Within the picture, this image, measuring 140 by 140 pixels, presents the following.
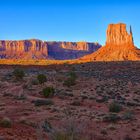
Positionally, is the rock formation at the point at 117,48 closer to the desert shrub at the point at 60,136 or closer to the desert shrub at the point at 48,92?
the desert shrub at the point at 48,92

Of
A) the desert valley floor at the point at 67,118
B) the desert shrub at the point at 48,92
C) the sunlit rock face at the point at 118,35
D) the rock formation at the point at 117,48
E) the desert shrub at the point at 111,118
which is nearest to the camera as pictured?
the desert valley floor at the point at 67,118

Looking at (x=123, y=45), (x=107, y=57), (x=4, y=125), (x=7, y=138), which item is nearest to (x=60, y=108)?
(x=4, y=125)

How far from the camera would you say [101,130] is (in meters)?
15.1

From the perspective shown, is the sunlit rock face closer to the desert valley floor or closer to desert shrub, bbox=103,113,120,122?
the desert valley floor

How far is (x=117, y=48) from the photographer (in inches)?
6727

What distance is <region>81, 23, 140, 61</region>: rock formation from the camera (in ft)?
494

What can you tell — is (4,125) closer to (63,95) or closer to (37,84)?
(63,95)

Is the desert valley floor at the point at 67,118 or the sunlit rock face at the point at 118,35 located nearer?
the desert valley floor at the point at 67,118

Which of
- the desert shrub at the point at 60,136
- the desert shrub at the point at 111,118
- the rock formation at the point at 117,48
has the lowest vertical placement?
the desert shrub at the point at 111,118

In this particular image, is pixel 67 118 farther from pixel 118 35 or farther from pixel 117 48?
pixel 118 35

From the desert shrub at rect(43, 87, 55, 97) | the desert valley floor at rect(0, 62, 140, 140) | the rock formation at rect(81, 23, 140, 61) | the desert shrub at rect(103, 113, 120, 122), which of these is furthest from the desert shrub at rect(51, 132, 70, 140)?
the rock formation at rect(81, 23, 140, 61)

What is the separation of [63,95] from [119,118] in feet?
29.4

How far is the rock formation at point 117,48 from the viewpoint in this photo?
15050 centimetres

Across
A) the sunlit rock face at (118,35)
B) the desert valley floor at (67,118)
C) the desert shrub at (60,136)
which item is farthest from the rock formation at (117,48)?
the desert shrub at (60,136)
